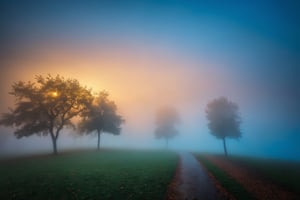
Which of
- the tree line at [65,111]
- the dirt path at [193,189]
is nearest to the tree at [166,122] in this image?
the tree line at [65,111]

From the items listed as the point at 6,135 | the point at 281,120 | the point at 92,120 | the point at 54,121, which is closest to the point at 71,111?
the point at 54,121

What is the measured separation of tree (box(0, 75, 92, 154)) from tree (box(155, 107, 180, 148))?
3740cm

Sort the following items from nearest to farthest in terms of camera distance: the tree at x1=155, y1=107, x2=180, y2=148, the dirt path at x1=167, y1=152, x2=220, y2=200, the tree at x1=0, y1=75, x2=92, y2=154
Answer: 1. the dirt path at x1=167, y1=152, x2=220, y2=200
2. the tree at x1=0, y1=75, x2=92, y2=154
3. the tree at x1=155, y1=107, x2=180, y2=148

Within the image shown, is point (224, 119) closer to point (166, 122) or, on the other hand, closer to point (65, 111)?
point (166, 122)

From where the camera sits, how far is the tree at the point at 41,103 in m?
29.7

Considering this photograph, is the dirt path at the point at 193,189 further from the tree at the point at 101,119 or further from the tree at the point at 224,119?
the tree at the point at 101,119

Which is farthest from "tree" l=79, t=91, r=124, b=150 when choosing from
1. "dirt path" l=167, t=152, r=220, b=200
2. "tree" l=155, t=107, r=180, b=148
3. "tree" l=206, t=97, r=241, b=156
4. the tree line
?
"dirt path" l=167, t=152, r=220, b=200

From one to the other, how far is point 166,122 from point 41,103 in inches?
1761

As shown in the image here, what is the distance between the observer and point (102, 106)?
42125 mm

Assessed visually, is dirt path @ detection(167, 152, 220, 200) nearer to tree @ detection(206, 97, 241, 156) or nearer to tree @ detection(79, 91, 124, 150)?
tree @ detection(206, 97, 241, 156)

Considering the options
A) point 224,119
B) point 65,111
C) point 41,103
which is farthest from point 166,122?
point 41,103

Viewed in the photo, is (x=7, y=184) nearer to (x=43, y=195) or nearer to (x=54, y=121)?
(x=43, y=195)

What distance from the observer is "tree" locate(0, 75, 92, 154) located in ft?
97.3

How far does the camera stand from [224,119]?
3944 cm
